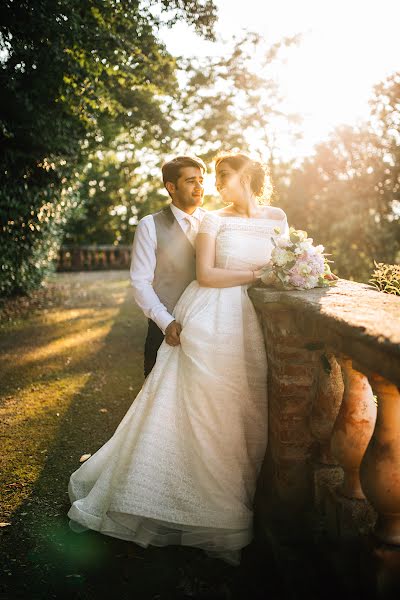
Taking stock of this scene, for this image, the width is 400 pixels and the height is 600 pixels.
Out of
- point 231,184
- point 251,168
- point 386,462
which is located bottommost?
point 386,462

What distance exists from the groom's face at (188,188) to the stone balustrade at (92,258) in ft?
61.9

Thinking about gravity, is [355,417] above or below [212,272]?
below

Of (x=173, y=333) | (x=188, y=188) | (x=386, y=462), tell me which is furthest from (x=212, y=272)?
(x=386, y=462)

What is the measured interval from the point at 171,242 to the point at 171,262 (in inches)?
5.8

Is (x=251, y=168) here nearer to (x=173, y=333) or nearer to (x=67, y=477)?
(x=173, y=333)

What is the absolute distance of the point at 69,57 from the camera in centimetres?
721

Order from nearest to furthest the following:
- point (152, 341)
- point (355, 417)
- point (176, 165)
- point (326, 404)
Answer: point (355, 417)
point (326, 404)
point (176, 165)
point (152, 341)

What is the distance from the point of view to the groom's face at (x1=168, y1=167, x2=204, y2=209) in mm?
3525

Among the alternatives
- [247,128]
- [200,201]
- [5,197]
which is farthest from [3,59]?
[200,201]

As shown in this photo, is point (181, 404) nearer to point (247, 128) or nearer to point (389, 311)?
point (389, 311)

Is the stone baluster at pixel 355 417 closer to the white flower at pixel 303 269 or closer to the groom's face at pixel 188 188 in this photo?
the white flower at pixel 303 269

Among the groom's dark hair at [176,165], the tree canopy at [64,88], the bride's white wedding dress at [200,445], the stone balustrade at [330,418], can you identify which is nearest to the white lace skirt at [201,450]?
the bride's white wedding dress at [200,445]

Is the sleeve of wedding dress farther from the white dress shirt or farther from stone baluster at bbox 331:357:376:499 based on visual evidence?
stone baluster at bbox 331:357:376:499

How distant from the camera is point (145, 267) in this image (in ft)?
11.5
